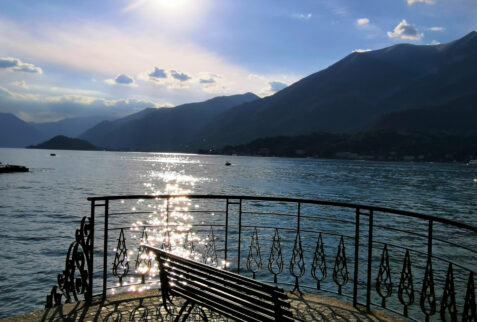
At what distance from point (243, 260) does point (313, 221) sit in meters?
16.1

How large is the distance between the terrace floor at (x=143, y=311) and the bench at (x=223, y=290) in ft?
2.35

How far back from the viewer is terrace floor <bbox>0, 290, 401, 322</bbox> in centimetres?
473

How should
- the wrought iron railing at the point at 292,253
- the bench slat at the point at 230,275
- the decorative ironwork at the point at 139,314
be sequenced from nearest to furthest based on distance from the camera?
1. the bench slat at the point at 230,275
2. the decorative ironwork at the point at 139,314
3. the wrought iron railing at the point at 292,253

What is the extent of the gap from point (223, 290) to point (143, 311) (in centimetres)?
210

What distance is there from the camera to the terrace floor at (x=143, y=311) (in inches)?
186

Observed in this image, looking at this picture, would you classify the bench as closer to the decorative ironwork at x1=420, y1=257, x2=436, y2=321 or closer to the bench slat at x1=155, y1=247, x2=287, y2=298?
the bench slat at x1=155, y1=247, x2=287, y2=298

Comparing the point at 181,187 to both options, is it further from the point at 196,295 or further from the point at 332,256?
the point at 196,295

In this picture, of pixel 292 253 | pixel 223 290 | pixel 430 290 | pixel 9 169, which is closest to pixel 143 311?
pixel 223 290

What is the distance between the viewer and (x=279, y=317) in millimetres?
2918

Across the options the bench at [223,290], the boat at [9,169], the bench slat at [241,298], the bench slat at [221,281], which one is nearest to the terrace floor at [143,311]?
the bench at [223,290]

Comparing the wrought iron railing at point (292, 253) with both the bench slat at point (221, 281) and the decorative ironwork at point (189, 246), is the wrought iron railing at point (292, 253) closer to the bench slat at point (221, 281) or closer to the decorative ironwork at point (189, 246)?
the decorative ironwork at point (189, 246)

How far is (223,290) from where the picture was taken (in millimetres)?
3449

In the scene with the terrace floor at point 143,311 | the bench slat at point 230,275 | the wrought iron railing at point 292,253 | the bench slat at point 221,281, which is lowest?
the wrought iron railing at point 292,253

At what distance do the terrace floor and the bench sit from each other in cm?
72
